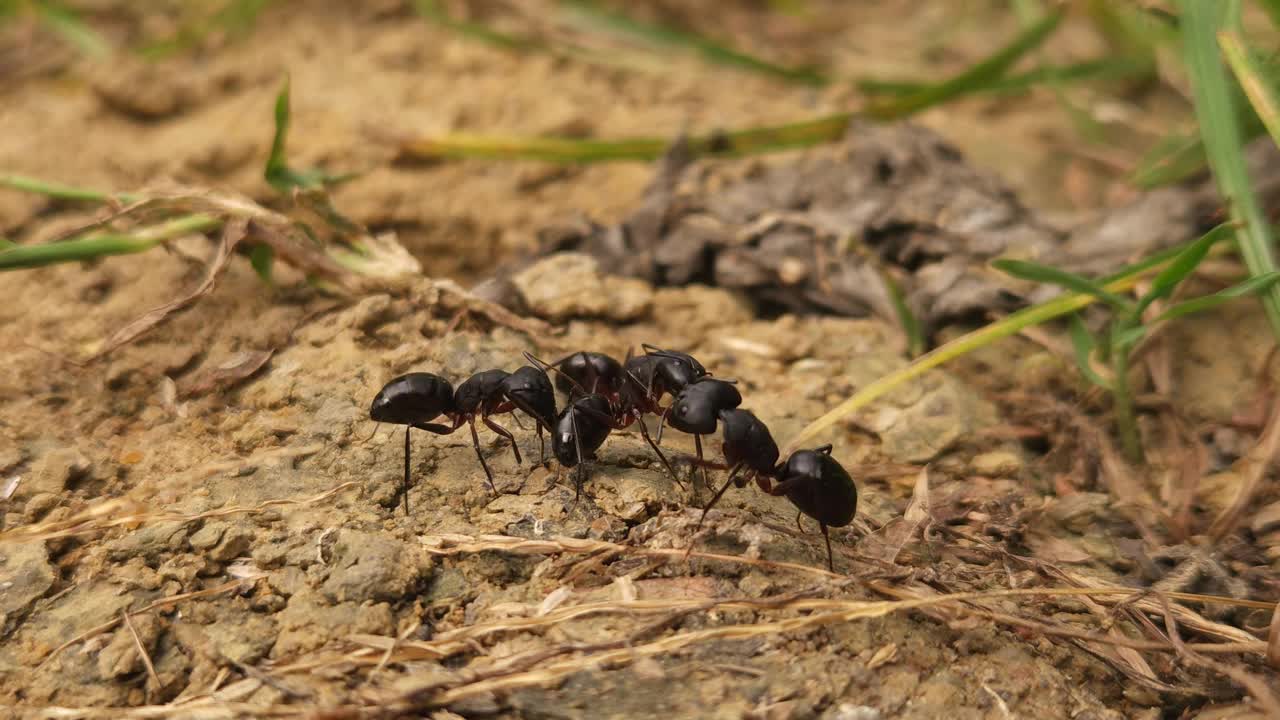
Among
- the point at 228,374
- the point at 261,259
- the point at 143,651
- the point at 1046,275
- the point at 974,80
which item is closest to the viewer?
the point at 143,651

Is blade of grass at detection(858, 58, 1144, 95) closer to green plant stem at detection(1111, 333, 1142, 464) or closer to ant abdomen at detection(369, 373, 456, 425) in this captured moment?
green plant stem at detection(1111, 333, 1142, 464)

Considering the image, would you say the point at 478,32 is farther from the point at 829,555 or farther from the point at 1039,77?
the point at 829,555

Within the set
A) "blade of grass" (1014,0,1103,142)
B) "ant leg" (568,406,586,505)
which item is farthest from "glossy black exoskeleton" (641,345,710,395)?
"blade of grass" (1014,0,1103,142)

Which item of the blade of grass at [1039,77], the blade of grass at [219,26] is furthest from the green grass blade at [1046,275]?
the blade of grass at [219,26]

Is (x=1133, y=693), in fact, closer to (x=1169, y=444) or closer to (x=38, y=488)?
(x=1169, y=444)

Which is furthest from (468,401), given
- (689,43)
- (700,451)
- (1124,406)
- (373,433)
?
(689,43)

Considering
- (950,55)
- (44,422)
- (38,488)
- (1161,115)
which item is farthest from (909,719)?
(950,55)
